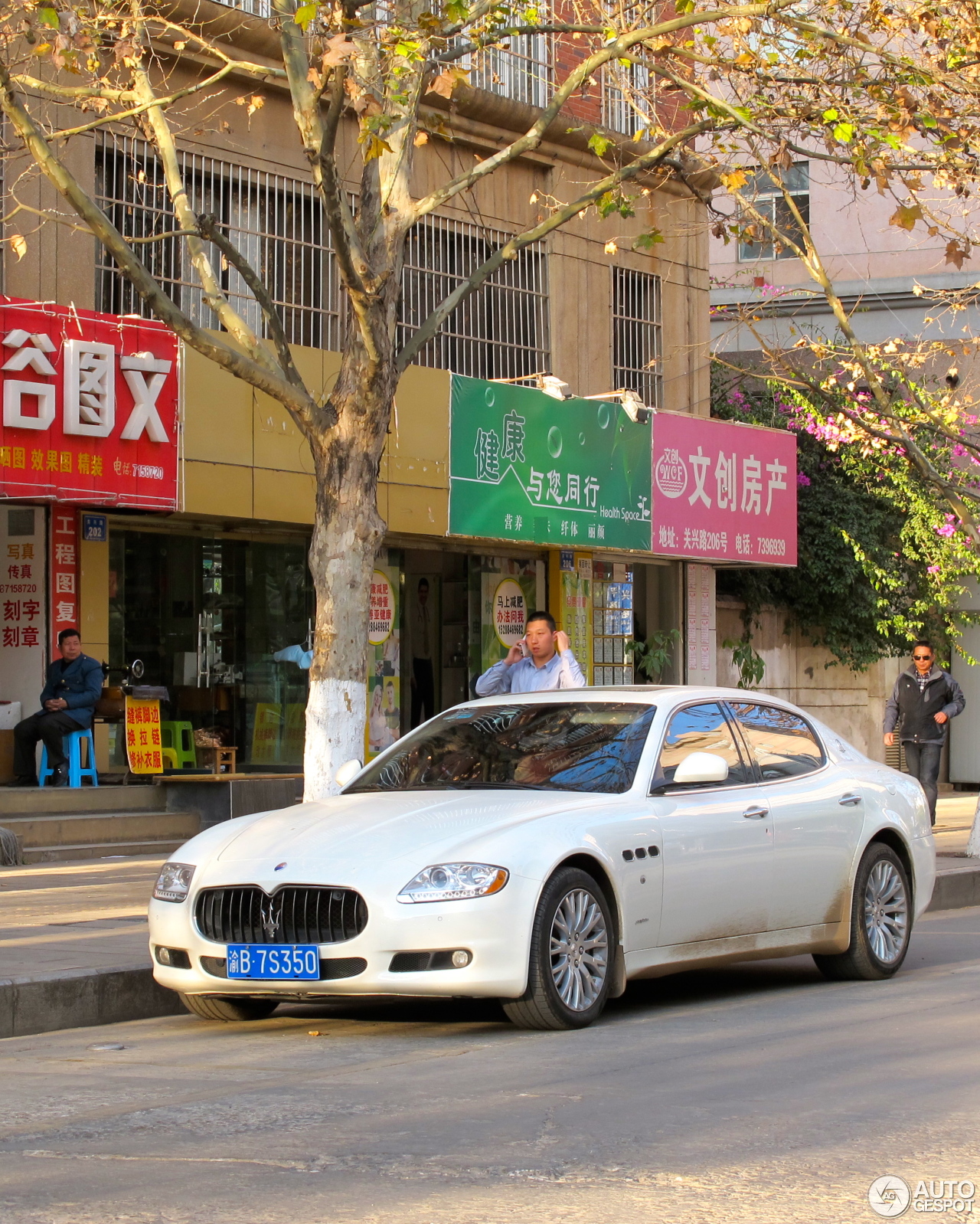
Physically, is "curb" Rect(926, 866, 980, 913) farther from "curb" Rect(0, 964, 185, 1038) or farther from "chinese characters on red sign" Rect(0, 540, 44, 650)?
"chinese characters on red sign" Rect(0, 540, 44, 650)

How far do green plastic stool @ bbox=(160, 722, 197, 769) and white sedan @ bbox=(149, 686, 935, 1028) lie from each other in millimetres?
8108

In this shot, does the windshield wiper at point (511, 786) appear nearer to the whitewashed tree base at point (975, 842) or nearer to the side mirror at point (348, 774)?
the side mirror at point (348, 774)

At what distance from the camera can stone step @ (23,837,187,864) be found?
1345cm

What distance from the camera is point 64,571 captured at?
49.2 ft

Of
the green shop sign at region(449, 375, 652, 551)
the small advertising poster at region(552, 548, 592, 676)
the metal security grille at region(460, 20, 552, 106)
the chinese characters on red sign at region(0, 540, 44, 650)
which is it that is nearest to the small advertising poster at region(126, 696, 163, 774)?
the chinese characters on red sign at region(0, 540, 44, 650)

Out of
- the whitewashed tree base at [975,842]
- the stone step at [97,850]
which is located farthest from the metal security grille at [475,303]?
the whitewashed tree base at [975,842]

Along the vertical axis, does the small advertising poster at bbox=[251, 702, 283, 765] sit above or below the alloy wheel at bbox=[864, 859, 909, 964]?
above

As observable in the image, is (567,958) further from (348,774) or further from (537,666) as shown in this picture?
(537,666)

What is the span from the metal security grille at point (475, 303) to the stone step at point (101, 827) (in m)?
5.74

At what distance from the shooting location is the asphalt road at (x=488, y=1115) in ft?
14.6

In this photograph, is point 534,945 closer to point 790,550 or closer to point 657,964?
point 657,964

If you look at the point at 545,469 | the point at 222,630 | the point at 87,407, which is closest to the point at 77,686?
the point at 87,407

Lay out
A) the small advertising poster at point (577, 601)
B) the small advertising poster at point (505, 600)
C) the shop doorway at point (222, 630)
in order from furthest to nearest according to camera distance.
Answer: the small advertising poster at point (577, 601), the small advertising poster at point (505, 600), the shop doorway at point (222, 630)

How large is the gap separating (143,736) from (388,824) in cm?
867
